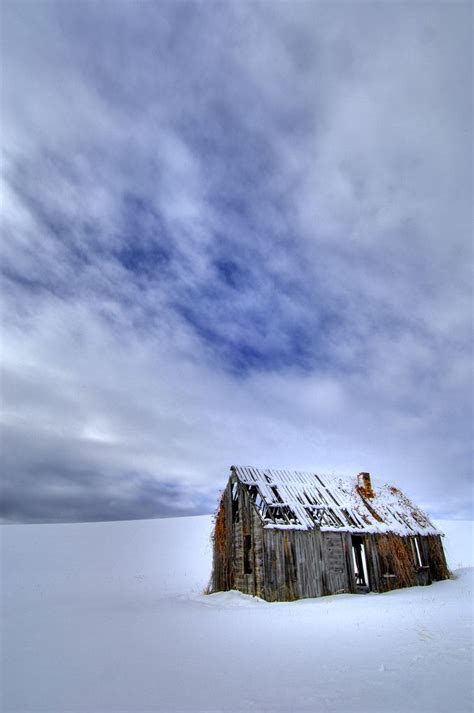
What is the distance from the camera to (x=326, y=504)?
23500 millimetres

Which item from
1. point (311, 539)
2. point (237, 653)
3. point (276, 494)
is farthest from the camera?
point (276, 494)

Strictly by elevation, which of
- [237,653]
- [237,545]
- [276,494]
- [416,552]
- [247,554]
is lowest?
[237,653]

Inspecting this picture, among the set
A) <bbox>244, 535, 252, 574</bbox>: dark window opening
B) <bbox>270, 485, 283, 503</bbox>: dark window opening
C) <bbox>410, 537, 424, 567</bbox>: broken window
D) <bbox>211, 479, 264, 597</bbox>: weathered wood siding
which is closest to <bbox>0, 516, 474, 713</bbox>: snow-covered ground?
<bbox>211, 479, 264, 597</bbox>: weathered wood siding

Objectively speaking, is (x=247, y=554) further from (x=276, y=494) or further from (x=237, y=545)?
(x=276, y=494)

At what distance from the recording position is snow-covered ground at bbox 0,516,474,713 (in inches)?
265

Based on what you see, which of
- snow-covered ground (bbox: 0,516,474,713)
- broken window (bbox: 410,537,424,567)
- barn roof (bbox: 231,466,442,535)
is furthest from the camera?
broken window (bbox: 410,537,424,567)

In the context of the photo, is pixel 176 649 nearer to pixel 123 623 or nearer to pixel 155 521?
pixel 123 623

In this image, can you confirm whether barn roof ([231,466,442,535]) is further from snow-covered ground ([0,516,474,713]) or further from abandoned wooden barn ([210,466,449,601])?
snow-covered ground ([0,516,474,713])

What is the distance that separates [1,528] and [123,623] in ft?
288

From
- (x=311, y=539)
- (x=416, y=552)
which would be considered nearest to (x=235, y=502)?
(x=311, y=539)

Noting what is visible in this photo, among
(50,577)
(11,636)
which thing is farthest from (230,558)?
(50,577)

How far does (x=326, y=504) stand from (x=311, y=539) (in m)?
2.88

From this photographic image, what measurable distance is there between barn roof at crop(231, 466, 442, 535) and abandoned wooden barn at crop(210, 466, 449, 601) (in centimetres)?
6

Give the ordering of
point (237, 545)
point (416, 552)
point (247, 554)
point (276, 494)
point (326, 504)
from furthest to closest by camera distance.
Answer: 1. point (416, 552)
2. point (326, 504)
3. point (276, 494)
4. point (237, 545)
5. point (247, 554)
